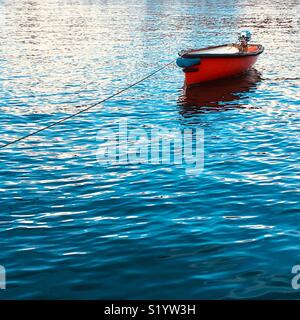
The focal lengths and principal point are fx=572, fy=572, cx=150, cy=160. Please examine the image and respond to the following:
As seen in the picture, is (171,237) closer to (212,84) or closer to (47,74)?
(212,84)

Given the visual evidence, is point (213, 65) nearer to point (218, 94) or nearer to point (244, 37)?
point (218, 94)

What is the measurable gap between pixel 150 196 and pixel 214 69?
64.0 ft

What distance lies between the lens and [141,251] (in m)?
13.0

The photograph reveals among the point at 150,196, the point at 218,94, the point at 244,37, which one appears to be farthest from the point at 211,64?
the point at 150,196

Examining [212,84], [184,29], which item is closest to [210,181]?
[212,84]

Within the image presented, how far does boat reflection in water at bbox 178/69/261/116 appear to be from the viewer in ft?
94.2

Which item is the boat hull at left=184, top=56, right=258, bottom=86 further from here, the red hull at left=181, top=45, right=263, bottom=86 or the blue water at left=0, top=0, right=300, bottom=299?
the blue water at left=0, top=0, right=300, bottom=299

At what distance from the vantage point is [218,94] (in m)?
31.9

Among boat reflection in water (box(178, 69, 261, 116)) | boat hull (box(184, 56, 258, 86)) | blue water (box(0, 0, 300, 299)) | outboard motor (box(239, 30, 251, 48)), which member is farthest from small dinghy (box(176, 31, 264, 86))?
outboard motor (box(239, 30, 251, 48))

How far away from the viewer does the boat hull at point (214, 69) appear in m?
33.4

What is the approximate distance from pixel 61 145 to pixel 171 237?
922cm

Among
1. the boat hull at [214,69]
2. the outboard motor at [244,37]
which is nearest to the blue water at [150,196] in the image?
the boat hull at [214,69]

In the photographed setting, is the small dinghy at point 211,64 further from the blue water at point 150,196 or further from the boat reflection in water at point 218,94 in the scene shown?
the blue water at point 150,196

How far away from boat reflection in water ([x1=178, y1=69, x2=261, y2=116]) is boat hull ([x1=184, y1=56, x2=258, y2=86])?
36cm
